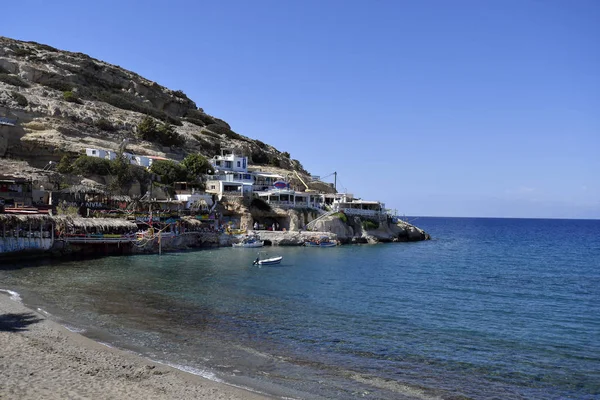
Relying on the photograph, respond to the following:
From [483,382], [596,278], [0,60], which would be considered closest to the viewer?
[483,382]

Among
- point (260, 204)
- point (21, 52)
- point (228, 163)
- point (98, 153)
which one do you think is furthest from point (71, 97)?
point (260, 204)

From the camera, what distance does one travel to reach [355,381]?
14.3m

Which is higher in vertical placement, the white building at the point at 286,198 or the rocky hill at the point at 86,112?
the rocky hill at the point at 86,112

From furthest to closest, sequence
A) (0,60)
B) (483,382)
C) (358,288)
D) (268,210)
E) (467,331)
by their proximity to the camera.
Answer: (0,60) < (268,210) < (358,288) < (467,331) < (483,382)

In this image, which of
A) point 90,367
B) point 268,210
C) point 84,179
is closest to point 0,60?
point 84,179

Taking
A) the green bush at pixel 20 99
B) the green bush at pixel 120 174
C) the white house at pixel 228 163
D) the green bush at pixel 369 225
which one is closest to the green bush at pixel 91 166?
the green bush at pixel 120 174

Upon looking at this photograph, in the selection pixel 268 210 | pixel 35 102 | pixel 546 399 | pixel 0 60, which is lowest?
pixel 546 399

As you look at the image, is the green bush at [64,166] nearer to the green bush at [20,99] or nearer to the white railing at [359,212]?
the green bush at [20,99]

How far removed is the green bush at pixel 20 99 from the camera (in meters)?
66.8

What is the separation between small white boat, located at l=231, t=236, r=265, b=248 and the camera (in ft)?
185

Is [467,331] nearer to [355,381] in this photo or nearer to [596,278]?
[355,381]

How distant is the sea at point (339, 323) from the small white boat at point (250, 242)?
15321 mm

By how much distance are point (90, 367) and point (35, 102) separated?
223 ft

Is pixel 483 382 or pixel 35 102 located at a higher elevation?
pixel 35 102
